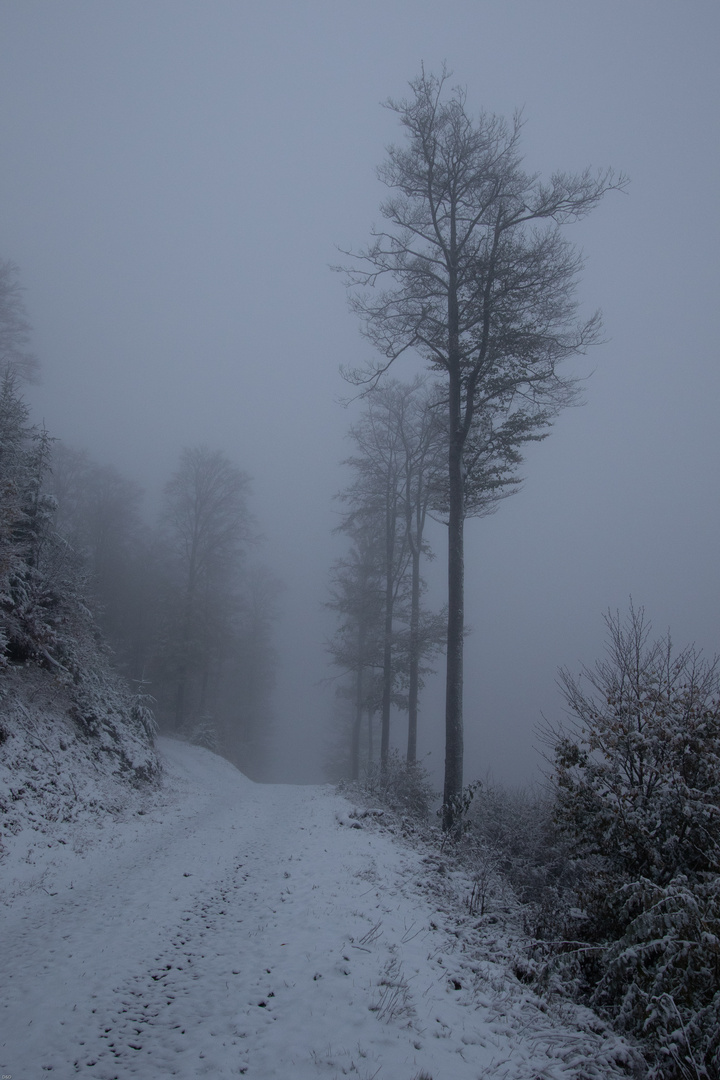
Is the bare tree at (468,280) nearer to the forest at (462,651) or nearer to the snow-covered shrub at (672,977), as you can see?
the forest at (462,651)

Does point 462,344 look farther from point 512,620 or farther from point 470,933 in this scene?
point 512,620

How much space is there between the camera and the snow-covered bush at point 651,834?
3721mm

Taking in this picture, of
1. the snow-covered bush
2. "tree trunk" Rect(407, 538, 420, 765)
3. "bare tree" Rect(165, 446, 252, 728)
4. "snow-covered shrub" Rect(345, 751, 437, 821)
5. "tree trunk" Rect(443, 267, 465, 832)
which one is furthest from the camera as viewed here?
"bare tree" Rect(165, 446, 252, 728)

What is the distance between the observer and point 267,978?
14.4 ft

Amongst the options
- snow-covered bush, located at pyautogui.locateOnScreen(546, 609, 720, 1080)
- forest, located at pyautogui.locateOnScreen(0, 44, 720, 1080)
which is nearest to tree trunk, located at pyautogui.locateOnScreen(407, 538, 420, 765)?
forest, located at pyautogui.locateOnScreen(0, 44, 720, 1080)

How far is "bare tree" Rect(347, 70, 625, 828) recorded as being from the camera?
10.6m

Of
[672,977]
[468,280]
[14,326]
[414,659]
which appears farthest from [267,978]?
[14,326]

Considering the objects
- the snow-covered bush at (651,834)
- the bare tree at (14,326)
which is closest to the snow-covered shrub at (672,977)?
the snow-covered bush at (651,834)

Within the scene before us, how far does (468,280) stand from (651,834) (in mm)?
10514

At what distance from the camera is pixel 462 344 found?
448 inches

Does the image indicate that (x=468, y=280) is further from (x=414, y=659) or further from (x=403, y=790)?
(x=403, y=790)

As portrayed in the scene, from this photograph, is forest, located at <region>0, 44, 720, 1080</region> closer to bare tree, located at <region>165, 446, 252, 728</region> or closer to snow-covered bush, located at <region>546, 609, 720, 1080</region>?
snow-covered bush, located at <region>546, 609, 720, 1080</region>

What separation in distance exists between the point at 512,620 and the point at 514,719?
2590 centimetres

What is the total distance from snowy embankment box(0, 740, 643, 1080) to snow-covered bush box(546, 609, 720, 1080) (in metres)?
0.53
